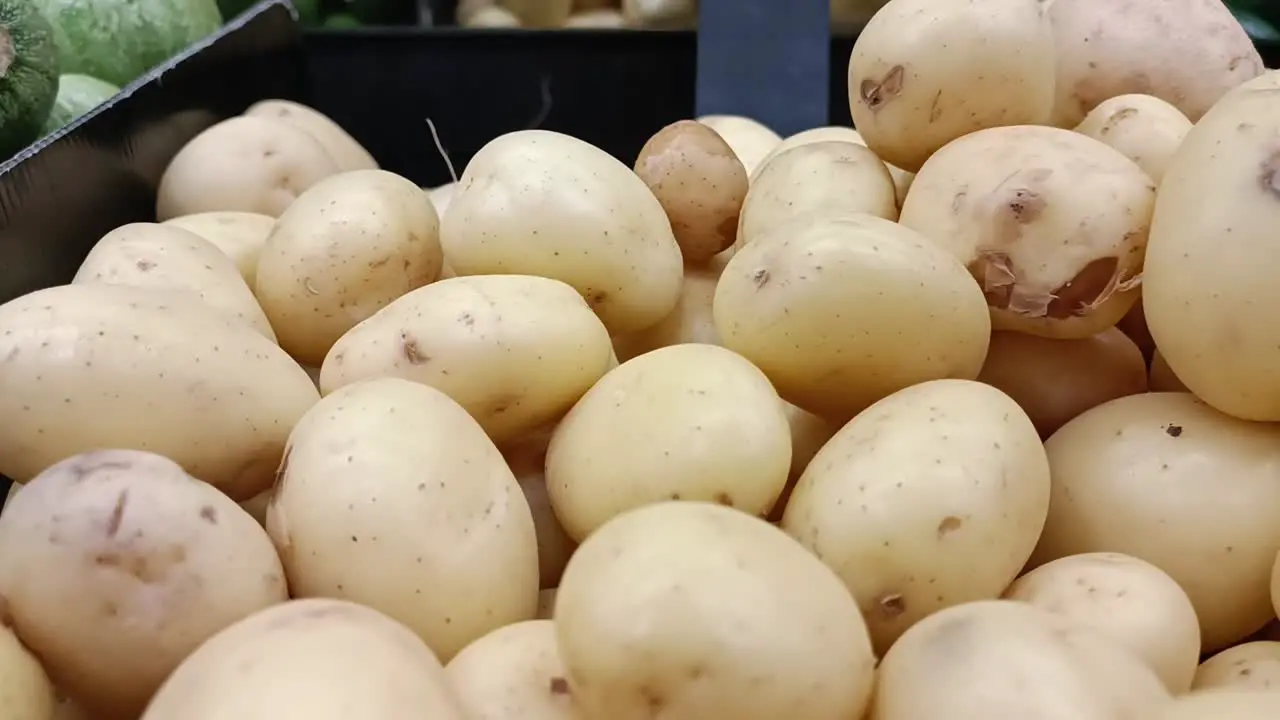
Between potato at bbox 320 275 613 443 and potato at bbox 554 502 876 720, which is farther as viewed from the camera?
potato at bbox 320 275 613 443

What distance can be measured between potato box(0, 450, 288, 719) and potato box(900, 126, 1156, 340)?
0.42 metres

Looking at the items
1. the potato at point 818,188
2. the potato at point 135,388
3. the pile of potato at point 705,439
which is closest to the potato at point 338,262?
the pile of potato at point 705,439

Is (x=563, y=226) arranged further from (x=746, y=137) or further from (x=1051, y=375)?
(x=746, y=137)

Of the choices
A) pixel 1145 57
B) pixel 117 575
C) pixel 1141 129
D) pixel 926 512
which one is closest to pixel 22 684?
pixel 117 575

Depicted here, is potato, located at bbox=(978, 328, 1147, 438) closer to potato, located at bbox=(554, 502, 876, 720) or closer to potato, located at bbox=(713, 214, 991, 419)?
potato, located at bbox=(713, 214, 991, 419)

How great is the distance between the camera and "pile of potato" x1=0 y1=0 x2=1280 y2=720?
1.28 ft

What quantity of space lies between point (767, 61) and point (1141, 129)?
1.97 ft

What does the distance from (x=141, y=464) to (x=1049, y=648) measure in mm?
379

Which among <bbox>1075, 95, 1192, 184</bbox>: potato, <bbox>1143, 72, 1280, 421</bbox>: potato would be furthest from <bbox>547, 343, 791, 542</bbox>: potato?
<bbox>1075, 95, 1192, 184</bbox>: potato

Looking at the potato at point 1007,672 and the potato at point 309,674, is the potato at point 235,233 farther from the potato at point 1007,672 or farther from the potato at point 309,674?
the potato at point 1007,672

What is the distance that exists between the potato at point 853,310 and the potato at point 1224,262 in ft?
0.31

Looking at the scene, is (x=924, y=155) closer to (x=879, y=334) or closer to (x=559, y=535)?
(x=879, y=334)

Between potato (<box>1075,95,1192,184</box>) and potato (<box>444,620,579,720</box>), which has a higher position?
potato (<box>1075,95,1192,184</box>)

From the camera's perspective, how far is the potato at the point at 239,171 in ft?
3.04
